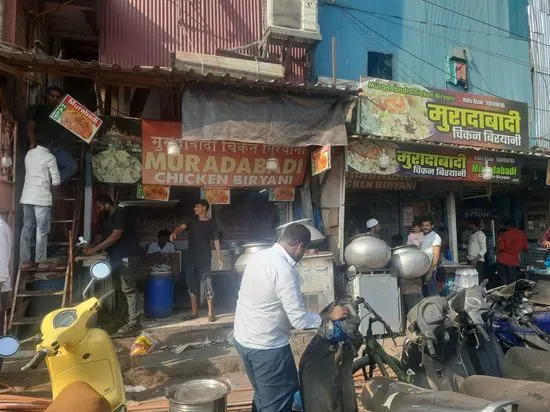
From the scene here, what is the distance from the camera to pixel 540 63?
11.6 m

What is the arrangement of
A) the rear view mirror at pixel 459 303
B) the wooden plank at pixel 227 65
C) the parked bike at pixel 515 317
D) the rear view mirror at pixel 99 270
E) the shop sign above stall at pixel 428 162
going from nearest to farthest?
1. the rear view mirror at pixel 99 270
2. the rear view mirror at pixel 459 303
3. the parked bike at pixel 515 317
4. the wooden plank at pixel 227 65
5. the shop sign above stall at pixel 428 162

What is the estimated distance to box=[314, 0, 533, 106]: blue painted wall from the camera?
9328mm

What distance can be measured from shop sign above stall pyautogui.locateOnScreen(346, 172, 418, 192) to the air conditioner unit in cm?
320

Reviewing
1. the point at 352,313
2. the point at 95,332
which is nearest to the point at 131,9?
the point at 95,332

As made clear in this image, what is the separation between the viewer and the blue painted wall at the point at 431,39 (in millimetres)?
9328

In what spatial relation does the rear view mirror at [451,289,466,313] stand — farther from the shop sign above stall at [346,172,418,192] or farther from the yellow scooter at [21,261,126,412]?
the shop sign above stall at [346,172,418,192]

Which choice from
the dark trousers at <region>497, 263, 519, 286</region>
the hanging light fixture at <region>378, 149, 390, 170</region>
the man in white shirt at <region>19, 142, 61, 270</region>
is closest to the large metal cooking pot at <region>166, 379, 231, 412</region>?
the man in white shirt at <region>19, 142, 61, 270</region>

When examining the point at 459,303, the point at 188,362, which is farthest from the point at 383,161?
the point at 188,362

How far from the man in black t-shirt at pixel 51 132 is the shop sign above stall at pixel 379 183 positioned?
579cm

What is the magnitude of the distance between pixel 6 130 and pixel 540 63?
13.3 metres

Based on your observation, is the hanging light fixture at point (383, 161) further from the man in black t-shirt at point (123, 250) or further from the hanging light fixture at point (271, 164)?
the man in black t-shirt at point (123, 250)

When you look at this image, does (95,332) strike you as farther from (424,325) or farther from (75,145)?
(75,145)

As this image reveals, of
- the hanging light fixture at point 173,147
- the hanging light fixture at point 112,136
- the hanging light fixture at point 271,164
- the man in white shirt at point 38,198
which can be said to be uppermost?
the hanging light fixture at point 112,136

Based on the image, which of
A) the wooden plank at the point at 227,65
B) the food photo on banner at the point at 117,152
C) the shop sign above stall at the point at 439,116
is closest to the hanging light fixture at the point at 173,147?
the food photo on banner at the point at 117,152
